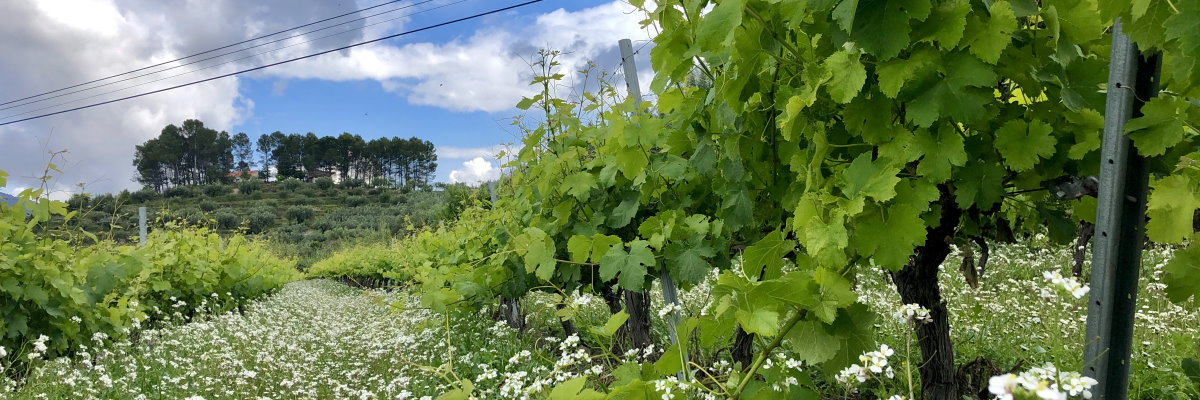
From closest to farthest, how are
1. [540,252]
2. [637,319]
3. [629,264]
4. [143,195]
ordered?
[629,264] → [540,252] → [637,319] → [143,195]

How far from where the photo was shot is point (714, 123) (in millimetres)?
1987

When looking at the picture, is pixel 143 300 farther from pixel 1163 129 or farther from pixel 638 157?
pixel 1163 129

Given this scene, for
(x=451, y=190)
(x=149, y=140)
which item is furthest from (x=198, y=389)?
(x=149, y=140)

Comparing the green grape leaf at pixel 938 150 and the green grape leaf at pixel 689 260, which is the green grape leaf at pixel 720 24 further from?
the green grape leaf at pixel 689 260

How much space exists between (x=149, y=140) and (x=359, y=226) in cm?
4891

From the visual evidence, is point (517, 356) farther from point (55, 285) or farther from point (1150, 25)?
point (55, 285)

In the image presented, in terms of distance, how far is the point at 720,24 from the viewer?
1.35 m

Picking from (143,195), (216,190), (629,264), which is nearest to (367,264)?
(629,264)

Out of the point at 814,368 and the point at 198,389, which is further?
the point at 198,389

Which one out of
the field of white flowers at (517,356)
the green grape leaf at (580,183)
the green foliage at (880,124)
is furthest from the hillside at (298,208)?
the green foliage at (880,124)

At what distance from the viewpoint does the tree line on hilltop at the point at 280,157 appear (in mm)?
72125

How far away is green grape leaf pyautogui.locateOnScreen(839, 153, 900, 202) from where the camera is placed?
1.21m

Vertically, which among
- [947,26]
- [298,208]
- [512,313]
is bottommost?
[512,313]

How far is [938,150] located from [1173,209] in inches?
15.3
